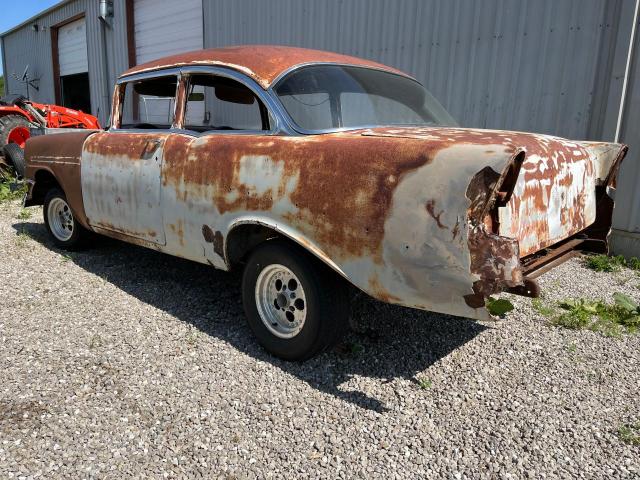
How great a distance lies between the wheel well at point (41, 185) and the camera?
5.04 meters

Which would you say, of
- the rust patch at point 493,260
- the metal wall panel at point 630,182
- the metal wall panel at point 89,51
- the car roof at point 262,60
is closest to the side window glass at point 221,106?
the car roof at point 262,60

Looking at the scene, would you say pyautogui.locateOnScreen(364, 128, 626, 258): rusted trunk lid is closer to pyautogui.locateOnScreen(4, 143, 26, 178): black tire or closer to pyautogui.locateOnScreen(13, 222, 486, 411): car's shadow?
pyautogui.locateOnScreen(13, 222, 486, 411): car's shadow

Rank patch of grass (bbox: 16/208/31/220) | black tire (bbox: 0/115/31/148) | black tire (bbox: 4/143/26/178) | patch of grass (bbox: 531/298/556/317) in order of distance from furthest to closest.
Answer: black tire (bbox: 0/115/31/148) < black tire (bbox: 4/143/26/178) < patch of grass (bbox: 16/208/31/220) < patch of grass (bbox: 531/298/556/317)

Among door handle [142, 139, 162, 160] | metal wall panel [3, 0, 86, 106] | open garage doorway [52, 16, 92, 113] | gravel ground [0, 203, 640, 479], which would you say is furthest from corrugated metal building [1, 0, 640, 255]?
metal wall panel [3, 0, 86, 106]

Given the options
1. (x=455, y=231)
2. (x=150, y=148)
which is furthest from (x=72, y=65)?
(x=455, y=231)

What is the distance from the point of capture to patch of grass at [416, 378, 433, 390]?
270cm

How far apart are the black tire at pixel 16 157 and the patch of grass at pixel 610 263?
8744 mm

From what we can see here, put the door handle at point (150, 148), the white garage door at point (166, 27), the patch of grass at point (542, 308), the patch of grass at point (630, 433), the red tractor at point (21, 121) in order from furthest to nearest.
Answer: the white garage door at point (166, 27) → the red tractor at point (21, 121) → the patch of grass at point (542, 308) → the door handle at point (150, 148) → the patch of grass at point (630, 433)

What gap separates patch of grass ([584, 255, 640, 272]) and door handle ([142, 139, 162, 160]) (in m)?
4.28

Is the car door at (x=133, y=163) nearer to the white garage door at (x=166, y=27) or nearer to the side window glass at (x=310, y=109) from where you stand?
the side window glass at (x=310, y=109)

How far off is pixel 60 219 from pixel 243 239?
10.0 ft

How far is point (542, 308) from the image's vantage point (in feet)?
12.5

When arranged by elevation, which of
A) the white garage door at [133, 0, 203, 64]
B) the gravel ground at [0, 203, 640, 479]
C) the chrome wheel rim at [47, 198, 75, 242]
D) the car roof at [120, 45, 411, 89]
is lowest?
the gravel ground at [0, 203, 640, 479]

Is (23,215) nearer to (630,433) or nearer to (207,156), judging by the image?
(207,156)
